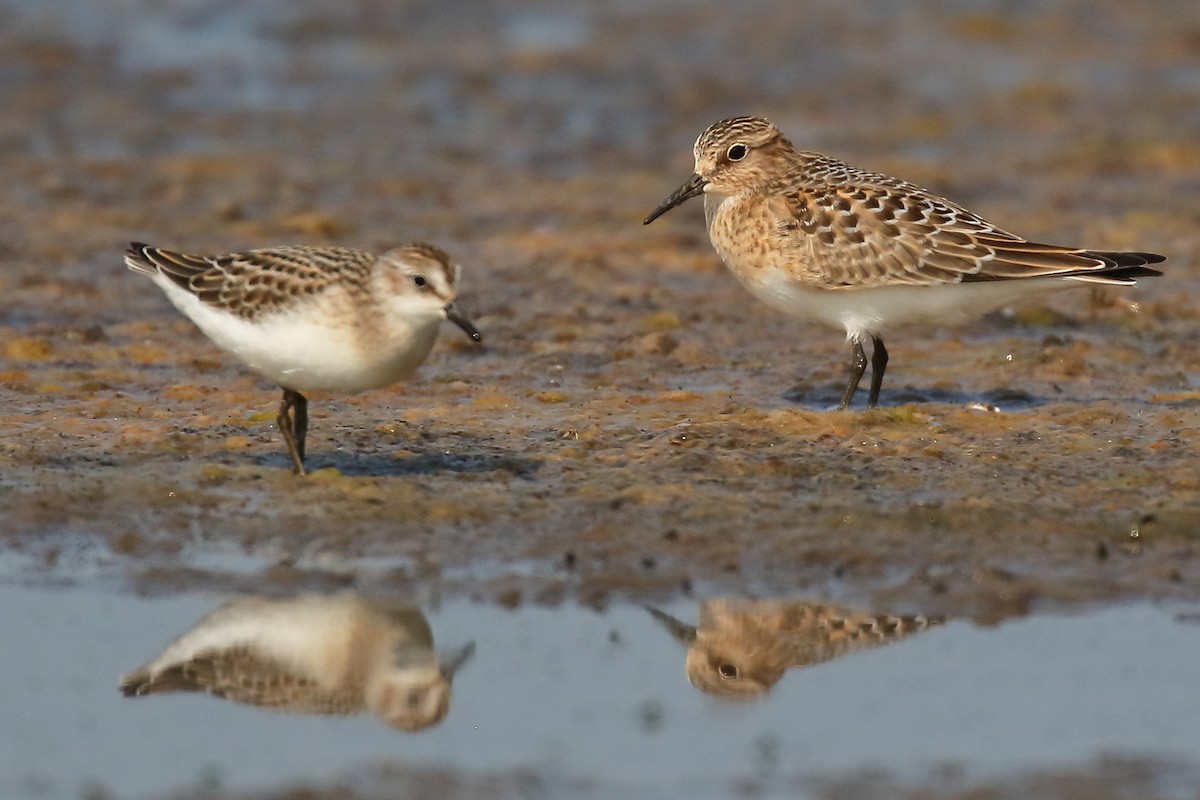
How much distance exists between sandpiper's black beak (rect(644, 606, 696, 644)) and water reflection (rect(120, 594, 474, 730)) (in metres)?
0.84

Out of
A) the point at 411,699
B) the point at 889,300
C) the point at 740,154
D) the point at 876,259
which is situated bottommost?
the point at 411,699

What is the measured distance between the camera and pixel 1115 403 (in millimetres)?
11305

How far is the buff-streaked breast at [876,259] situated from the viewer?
10914 mm

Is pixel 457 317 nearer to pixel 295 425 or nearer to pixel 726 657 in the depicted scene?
pixel 295 425

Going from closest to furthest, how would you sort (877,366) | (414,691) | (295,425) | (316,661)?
(414,691), (316,661), (295,425), (877,366)

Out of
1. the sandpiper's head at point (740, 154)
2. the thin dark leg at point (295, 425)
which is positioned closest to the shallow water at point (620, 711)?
the thin dark leg at point (295, 425)

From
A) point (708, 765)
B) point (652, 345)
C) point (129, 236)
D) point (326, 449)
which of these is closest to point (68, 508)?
point (326, 449)

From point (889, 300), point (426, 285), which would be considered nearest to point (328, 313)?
point (426, 285)

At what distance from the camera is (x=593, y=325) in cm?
1334

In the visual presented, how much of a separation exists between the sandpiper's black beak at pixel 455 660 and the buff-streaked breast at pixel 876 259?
417 centimetres

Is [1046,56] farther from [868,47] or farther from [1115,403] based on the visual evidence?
[1115,403]

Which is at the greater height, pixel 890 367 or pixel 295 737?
pixel 890 367

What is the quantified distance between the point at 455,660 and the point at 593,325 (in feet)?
20.4

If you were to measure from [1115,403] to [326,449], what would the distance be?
4715 millimetres
